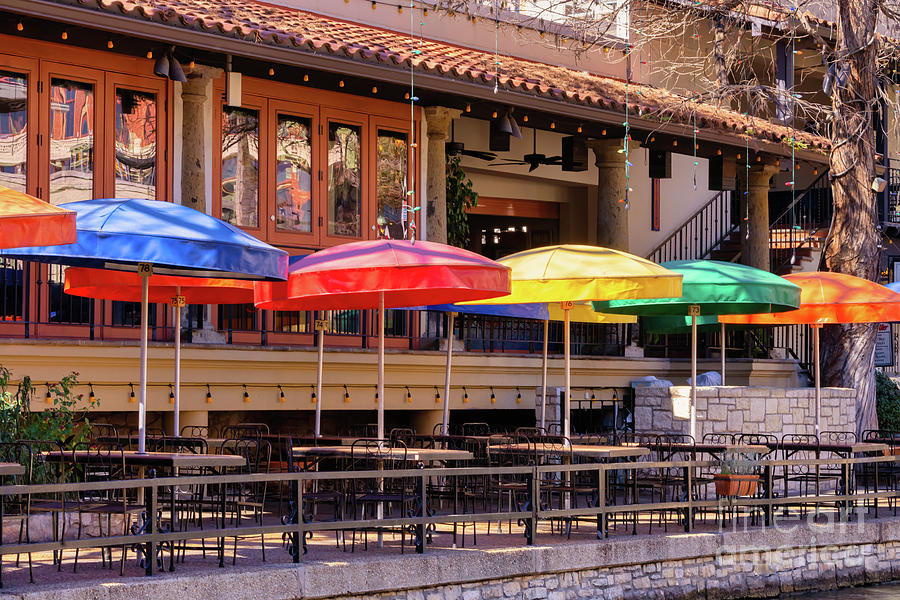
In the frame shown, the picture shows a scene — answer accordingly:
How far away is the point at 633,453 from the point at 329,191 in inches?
257

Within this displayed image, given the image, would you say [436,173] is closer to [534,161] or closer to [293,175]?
[293,175]

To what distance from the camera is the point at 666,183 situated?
2389 cm

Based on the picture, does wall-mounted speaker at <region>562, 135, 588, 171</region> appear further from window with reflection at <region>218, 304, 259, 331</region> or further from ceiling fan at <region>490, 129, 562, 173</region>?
window with reflection at <region>218, 304, 259, 331</region>

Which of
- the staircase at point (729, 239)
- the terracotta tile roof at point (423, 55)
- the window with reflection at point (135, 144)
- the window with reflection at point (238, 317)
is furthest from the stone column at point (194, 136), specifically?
A: the staircase at point (729, 239)

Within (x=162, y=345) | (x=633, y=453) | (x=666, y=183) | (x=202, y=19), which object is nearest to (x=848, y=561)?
(x=633, y=453)

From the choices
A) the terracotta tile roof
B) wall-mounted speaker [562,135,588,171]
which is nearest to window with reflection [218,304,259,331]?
the terracotta tile roof

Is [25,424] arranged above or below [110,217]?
below

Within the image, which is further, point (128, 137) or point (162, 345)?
point (128, 137)

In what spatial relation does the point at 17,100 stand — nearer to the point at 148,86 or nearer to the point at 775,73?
the point at 148,86

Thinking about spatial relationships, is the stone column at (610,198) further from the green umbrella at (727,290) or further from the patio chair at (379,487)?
the patio chair at (379,487)

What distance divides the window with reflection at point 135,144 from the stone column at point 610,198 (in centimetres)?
750

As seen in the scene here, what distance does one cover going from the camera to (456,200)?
64.9 ft

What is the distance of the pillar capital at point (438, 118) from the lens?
17153 millimetres

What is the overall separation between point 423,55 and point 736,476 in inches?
267
